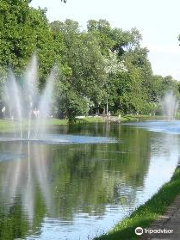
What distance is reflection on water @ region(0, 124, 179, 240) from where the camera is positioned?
56.9 ft

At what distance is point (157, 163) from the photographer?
1395 inches

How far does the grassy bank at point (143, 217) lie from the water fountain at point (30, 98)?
1503 inches

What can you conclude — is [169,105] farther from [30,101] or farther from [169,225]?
[169,225]

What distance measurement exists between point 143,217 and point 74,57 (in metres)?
74.6

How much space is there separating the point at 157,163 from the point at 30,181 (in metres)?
11.0

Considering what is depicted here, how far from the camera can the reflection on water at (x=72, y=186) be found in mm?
17328

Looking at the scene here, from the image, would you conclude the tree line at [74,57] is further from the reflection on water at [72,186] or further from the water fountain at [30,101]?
the reflection on water at [72,186]

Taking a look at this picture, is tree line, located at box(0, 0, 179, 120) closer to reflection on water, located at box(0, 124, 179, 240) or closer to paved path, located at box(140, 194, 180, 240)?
reflection on water, located at box(0, 124, 179, 240)

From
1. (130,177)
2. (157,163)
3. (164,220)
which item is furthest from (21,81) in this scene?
(164,220)

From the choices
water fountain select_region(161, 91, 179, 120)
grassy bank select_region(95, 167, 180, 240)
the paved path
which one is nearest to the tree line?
water fountain select_region(161, 91, 179, 120)

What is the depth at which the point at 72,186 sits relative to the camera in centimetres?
2520

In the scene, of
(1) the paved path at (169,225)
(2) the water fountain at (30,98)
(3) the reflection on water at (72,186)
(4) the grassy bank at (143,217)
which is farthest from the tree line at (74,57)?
(1) the paved path at (169,225)

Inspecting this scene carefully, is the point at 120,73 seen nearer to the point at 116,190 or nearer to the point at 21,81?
the point at 21,81

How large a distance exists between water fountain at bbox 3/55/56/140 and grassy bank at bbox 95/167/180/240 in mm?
38188
